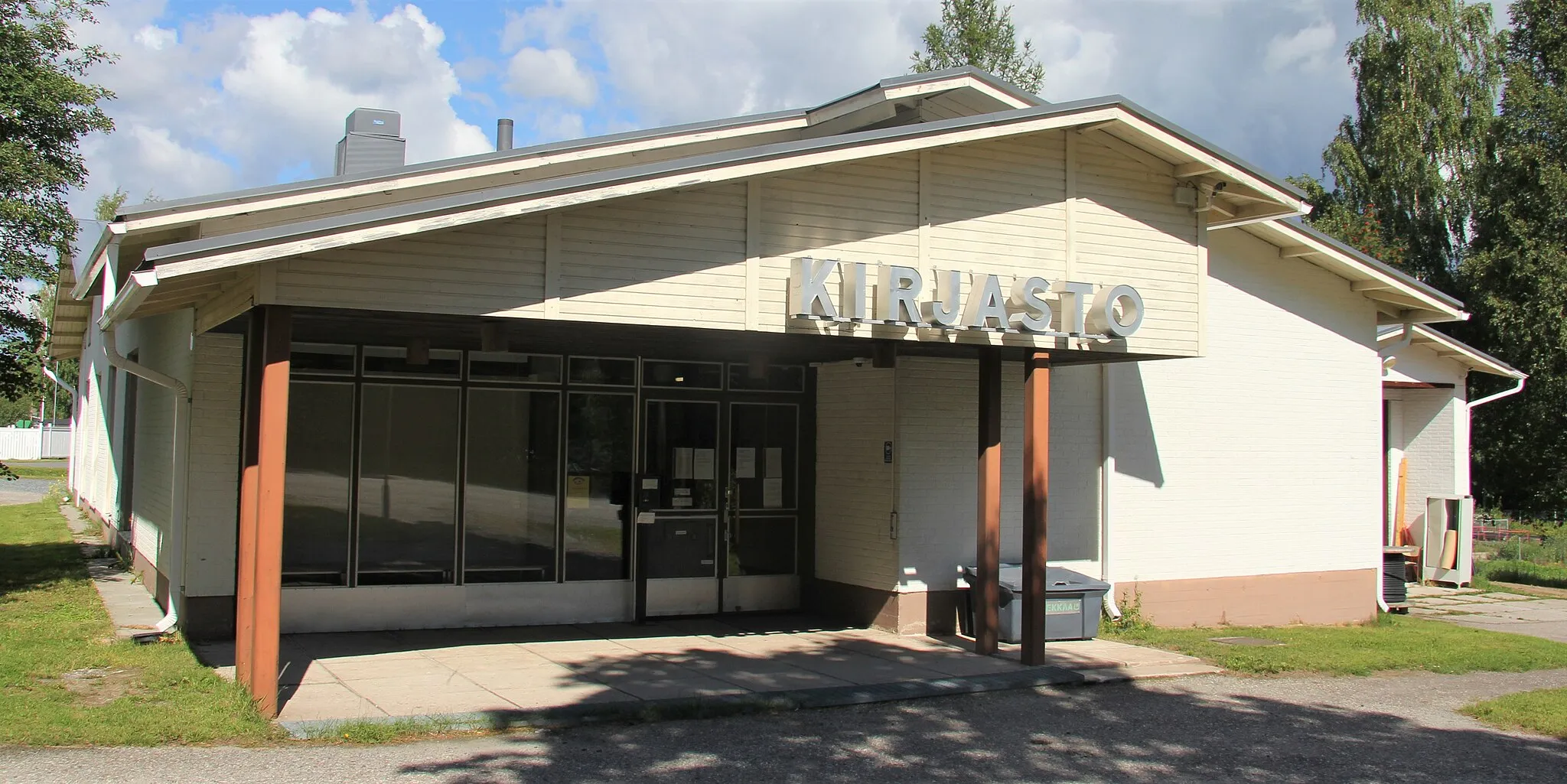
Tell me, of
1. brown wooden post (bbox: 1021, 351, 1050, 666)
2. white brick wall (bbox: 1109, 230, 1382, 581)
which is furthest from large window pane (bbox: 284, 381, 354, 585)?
white brick wall (bbox: 1109, 230, 1382, 581)

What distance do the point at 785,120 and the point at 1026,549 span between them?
4295mm

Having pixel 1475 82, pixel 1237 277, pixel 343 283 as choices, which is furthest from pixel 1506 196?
pixel 343 283

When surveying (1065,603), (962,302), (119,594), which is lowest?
(119,594)

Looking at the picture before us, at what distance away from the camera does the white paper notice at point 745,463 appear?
12656 mm

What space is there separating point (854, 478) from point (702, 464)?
158 centimetres

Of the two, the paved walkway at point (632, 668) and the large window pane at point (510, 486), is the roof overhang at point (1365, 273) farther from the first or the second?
the large window pane at point (510, 486)

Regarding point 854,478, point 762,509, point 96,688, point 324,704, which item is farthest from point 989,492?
point 96,688

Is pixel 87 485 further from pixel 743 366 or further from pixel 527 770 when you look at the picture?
pixel 527 770

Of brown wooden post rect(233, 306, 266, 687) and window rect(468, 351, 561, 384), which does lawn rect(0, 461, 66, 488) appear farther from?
brown wooden post rect(233, 306, 266, 687)

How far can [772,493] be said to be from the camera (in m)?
12.8

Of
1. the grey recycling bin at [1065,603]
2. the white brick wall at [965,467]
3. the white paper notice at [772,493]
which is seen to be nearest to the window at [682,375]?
the white paper notice at [772,493]

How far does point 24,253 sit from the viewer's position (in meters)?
12.9

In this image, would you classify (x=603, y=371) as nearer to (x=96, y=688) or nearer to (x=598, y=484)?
(x=598, y=484)

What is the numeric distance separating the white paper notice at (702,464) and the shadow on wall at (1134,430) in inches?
166
